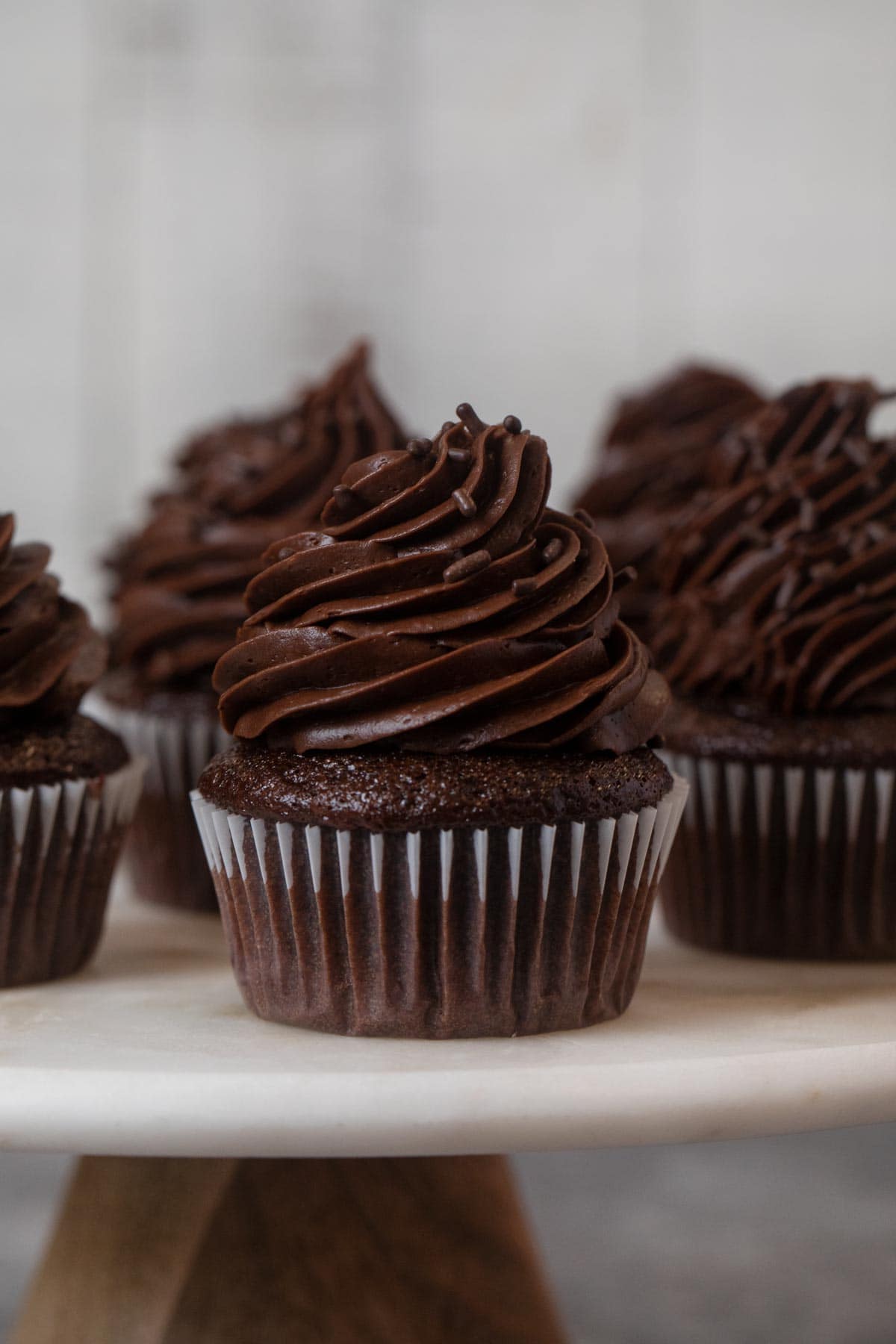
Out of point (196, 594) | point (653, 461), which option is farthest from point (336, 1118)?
point (653, 461)

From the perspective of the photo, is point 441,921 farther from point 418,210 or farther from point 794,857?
point 418,210

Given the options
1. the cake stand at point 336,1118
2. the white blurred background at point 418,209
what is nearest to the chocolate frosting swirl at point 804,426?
the cake stand at point 336,1118

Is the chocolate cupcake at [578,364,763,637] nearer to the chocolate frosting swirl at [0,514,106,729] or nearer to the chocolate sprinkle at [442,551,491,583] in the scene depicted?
the chocolate sprinkle at [442,551,491,583]

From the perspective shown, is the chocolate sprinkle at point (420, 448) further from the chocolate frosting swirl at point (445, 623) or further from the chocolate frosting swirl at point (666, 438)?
the chocolate frosting swirl at point (666, 438)

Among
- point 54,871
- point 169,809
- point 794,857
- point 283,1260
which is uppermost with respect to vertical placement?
point 54,871

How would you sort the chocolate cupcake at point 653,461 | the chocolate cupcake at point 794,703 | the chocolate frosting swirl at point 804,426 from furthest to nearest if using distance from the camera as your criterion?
the chocolate cupcake at point 653,461 → the chocolate frosting swirl at point 804,426 → the chocolate cupcake at point 794,703
